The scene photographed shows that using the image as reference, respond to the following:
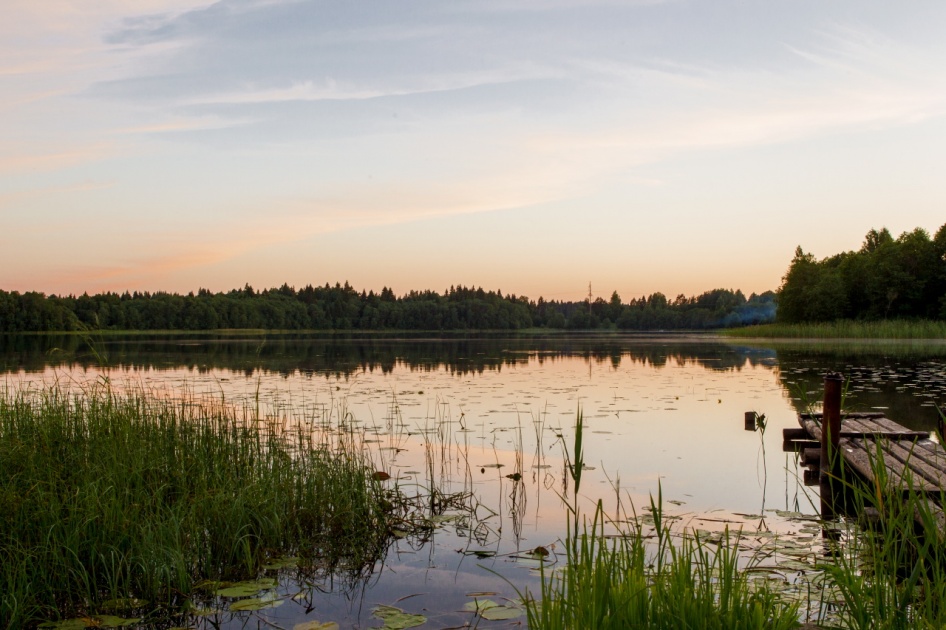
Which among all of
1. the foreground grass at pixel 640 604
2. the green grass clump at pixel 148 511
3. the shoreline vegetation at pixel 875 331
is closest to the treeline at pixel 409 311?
the shoreline vegetation at pixel 875 331

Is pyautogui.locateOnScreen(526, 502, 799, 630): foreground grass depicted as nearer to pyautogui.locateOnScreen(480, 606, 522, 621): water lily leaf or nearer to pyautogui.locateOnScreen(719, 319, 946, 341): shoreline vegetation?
pyautogui.locateOnScreen(480, 606, 522, 621): water lily leaf

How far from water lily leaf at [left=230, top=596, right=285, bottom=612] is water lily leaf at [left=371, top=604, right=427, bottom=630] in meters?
0.73

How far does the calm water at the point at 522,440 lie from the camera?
582 centimetres

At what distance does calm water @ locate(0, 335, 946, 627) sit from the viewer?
19.1 ft

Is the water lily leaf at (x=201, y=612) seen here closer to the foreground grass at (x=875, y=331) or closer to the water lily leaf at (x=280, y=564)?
the water lily leaf at (x=280, y=564)

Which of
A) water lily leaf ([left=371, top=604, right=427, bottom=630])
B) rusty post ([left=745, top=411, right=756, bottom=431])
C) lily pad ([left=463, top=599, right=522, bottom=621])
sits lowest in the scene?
water lily leaf ([left=371, top=604, right=427, bottom=630])

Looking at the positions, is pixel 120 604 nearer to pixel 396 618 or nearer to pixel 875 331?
pixel 396 618

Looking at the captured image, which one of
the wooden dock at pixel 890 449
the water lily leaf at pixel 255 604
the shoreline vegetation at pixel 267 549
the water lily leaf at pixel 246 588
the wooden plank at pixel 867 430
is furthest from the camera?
the wooden plank at pixel 867 430

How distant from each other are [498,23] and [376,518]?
19760 mm

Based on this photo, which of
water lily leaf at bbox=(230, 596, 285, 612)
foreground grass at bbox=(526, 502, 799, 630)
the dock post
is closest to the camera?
foreground grass at bbox=(526, 502, 799, 630)

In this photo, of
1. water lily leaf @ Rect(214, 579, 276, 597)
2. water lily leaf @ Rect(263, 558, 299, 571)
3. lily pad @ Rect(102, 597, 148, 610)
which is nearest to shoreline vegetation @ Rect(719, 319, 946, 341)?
water lily leaf @ Rect(263, 558, 299, 571)

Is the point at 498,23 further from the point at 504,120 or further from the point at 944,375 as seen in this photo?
the point at 944,375

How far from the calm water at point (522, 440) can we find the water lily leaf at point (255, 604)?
6cm

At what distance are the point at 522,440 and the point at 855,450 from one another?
201 inches
